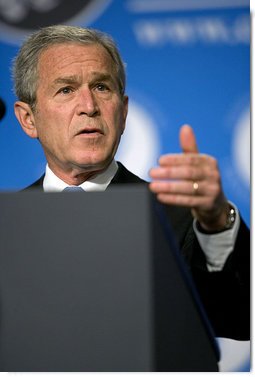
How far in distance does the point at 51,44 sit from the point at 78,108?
27cm

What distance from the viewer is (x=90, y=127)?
1516 mm

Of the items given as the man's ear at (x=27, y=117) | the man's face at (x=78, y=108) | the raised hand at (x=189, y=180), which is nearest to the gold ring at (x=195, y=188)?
the raised hand at (x=189, y=180)

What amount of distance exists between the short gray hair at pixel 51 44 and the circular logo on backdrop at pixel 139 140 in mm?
483

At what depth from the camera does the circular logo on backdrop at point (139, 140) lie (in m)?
2.21

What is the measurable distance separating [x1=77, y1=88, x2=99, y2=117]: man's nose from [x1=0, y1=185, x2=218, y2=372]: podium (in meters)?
0.87

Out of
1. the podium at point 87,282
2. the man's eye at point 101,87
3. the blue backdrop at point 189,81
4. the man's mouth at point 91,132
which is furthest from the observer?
the blue backdrop at point 189,81

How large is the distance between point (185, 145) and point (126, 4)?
61.9 inches

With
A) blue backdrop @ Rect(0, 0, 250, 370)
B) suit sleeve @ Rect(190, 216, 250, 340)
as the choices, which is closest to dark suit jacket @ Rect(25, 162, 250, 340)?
suit sleeve @ Rect(190, 216, 250, 340)

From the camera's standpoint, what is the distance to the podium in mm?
643

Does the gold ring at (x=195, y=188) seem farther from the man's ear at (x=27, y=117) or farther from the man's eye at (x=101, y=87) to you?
the man's ear at (x=27, y=117)

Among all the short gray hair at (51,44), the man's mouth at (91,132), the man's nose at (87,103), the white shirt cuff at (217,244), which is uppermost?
the short gray hair at (51,44)

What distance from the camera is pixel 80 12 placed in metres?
2.29

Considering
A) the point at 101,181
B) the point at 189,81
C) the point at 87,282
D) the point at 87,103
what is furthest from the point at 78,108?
the point at 87,282

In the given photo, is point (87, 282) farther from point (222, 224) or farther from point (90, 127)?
point (90, 127)
